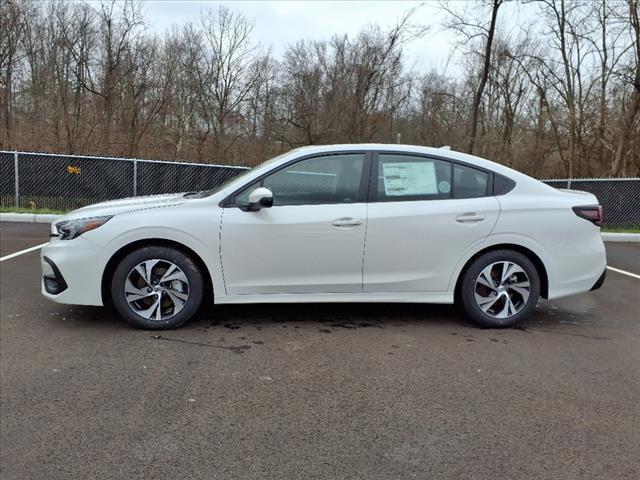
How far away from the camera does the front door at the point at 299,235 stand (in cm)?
436

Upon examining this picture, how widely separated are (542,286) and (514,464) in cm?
251

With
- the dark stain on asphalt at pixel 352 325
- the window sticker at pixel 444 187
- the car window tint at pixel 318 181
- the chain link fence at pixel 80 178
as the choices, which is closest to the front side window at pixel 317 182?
the car window tint at pixel 318 181

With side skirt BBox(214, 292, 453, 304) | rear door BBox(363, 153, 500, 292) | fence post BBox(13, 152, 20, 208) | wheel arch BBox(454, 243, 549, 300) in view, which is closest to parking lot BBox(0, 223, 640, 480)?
side skirt BBox(214, 292, 453, 304)

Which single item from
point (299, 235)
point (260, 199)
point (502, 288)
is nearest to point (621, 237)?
point (502, 288)

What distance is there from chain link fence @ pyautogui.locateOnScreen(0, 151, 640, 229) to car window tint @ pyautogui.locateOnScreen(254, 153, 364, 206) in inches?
362

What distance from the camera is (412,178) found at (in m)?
4.62

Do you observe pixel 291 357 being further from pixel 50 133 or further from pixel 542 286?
pixel 50 133

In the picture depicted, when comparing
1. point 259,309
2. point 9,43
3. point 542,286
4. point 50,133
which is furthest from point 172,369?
point 9,43

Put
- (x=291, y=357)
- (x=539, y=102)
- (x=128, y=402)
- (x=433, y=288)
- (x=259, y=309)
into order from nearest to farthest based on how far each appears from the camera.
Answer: (x=128, y=402)
(x=291, y=357)
(x=433, y=288)
(x=259, y=309)
(x=539, y=102)

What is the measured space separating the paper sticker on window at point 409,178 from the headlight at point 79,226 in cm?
237

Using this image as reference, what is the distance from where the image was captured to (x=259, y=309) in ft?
16.9

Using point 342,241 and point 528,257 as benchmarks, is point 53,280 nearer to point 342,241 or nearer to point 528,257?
point 342,241

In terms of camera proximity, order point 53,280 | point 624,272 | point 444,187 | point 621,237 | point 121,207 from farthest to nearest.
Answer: point 621,237 → point 624,272 → point 444,187 → point 121,207 → point 53,280

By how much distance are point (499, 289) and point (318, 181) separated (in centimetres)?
186
